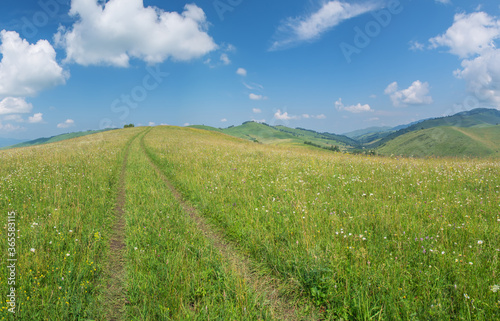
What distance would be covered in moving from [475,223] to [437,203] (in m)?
1.24

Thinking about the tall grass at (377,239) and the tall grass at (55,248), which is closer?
the tall grass at (377,239)

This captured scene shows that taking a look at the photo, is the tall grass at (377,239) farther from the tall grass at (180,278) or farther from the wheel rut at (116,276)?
the wheel rut at (116,276)

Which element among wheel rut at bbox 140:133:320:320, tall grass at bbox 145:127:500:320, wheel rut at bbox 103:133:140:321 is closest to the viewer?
tall grass at bbox 145:127:500:320

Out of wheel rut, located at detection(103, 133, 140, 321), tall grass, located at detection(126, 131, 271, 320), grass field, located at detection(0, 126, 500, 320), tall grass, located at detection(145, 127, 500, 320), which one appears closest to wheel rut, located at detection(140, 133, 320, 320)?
grass field, located at detection(0, 126, 500, 320)

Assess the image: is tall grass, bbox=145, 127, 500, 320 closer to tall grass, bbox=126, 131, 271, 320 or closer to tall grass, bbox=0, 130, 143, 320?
tall grass, bbox=126, 131, 271, 320

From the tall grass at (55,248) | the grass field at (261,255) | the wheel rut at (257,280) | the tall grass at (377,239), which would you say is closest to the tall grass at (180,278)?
the grass field at (261,255)

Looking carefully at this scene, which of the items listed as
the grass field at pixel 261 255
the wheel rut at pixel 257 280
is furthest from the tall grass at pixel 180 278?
the wheel rut at pixel 257 280

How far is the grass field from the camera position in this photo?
3.32 m

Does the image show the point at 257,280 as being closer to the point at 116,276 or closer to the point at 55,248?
the point at 116,276

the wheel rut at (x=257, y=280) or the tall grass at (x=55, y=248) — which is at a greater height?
the tall grass at (x=55, y=248)

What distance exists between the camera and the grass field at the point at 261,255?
332cm

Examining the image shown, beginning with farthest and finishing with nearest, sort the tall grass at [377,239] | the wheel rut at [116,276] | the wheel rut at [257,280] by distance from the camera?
the wheel rut at [116,276], the wheel rut at [257,280], the tall grass at [377,239]

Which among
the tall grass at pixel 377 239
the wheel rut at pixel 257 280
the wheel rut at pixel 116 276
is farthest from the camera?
the wheel rut at pixel 116 276

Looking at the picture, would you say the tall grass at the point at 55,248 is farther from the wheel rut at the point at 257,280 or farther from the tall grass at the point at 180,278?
the wheel rut at the point at 257,280
